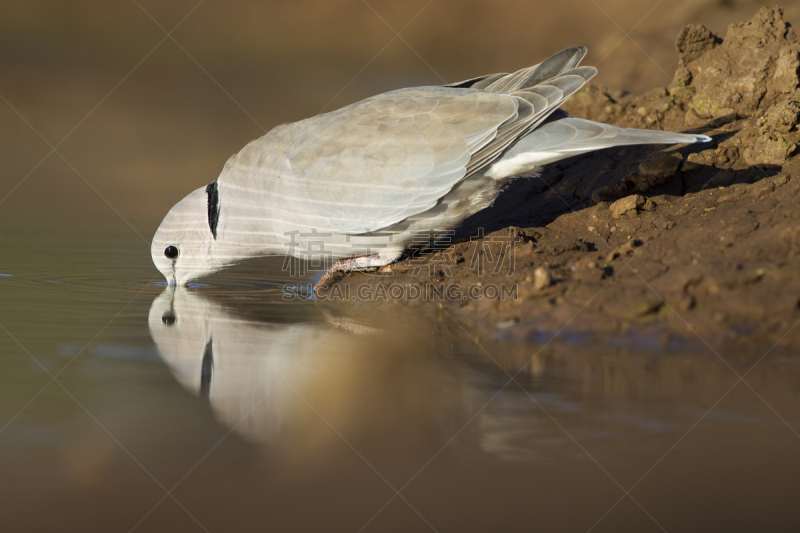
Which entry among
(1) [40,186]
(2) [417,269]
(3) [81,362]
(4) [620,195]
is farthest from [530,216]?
(1) [40,186]

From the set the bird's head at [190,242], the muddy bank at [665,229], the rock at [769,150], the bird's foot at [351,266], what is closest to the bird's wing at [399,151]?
the bird's foot at [351,266]

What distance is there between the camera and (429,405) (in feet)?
8.43

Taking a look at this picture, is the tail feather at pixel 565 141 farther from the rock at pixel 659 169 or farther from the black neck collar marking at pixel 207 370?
the black neck collar marking at pixel 207 370

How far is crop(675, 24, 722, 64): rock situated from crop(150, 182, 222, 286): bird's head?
4.01 metres

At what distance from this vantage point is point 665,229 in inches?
169

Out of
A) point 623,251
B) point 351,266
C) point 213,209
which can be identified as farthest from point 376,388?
point 213,209

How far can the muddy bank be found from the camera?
3.26 meters

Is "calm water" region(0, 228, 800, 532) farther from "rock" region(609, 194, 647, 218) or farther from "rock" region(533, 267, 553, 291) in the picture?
"rock" region(609, 194, 647, 218)

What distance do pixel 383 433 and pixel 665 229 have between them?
2.71m

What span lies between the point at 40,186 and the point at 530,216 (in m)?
6.62

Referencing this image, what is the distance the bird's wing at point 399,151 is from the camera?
4434mm

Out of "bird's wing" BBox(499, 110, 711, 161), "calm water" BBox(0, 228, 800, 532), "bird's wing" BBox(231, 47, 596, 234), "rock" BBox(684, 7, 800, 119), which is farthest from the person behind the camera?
"rock" BBox(684, 7, 800, 119)

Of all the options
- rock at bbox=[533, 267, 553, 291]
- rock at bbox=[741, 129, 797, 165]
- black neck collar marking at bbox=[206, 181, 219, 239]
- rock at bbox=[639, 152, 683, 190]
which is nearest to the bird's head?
black neck collar marking at bbox=[206, 181, 219, 239]

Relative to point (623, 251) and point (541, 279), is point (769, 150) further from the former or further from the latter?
point (541, 279)
